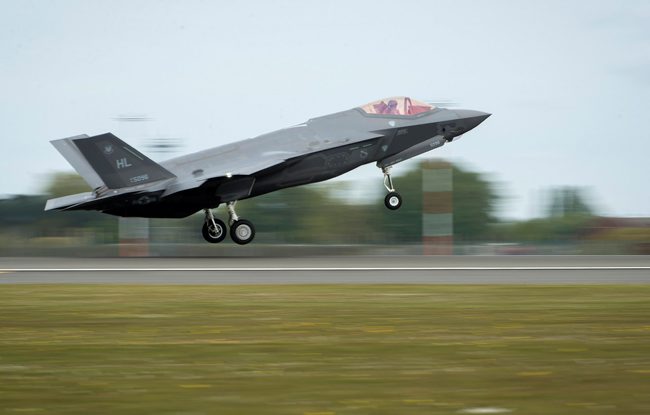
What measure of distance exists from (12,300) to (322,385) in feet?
33.3

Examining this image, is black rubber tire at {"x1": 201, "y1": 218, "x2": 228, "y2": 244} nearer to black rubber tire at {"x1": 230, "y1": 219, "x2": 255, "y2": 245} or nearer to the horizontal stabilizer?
black rubber tire at {"x1": 230, "y1": 219, "x2": 255, "y2": 245}

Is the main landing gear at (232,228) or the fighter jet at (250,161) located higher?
the fighter jet at (250,161)

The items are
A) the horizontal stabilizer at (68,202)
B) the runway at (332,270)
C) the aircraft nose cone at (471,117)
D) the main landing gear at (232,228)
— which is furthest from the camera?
the aircraft nose cone at (471,117)

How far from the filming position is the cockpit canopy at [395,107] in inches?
1296

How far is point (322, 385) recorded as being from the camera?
9.42 metres

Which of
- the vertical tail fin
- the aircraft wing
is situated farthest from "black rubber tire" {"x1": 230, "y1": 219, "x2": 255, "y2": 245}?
the vertical tail fin

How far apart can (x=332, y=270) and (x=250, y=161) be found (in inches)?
304

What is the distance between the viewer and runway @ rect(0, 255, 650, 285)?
2206 cm

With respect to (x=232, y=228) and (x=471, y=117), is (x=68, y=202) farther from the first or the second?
(x=471, y=117)

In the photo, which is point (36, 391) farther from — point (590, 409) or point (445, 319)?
point (445, 319)

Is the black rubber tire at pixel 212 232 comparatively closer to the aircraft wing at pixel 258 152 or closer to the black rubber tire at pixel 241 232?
the black rubber tire at pixel 241 232

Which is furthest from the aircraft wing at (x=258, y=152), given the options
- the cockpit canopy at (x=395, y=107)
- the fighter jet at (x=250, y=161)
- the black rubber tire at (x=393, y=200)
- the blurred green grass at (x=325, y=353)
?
the blurred green grass at (x=325, y=353)

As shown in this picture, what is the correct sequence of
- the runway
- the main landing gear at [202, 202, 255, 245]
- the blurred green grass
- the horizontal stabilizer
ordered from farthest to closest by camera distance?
the main landing gear at [202, 202, 255, 245], the horizontal stabilizer, the runway, the blurred green grass

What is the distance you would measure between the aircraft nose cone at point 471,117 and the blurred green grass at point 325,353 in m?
15.9
